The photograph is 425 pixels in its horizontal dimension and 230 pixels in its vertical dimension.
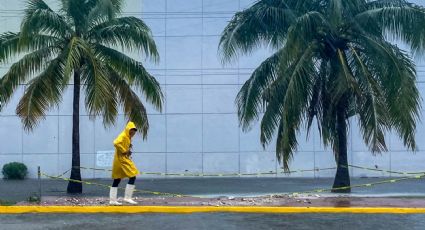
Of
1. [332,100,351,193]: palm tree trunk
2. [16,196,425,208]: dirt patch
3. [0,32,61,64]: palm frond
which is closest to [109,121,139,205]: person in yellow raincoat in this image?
[16,196,425,208]: dirt patch

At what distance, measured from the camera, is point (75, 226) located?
449 inches

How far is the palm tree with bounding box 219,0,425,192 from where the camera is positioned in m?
16.6

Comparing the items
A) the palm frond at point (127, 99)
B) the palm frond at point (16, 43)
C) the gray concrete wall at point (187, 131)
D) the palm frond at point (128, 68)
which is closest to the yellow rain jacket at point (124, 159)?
the palm frond at point (127, 99)

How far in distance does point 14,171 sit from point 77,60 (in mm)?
12894

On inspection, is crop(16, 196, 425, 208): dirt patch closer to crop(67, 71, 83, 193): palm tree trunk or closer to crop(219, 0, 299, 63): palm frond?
crop(67, 71, 83, 193): palm tree trunk

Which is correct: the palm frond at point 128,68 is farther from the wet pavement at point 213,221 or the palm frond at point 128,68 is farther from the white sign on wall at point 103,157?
the white sign on wall at point 103,157

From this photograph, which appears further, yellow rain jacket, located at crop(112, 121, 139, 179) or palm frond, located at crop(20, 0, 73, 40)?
palm frond, located at crop(20, 0, 73, 40)

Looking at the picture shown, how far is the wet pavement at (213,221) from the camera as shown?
1136 centimetres

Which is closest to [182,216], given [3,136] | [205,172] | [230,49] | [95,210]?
[95,210]

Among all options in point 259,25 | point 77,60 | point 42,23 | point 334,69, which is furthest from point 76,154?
point 334,69

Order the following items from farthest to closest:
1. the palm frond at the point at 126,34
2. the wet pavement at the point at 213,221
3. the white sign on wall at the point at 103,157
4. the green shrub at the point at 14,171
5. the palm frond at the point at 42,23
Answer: the white sign on wall at the point at 103,157
the green shrub at the point at 14,171
the palm frond at the point at 126,34
the palm frond at the point at 42,23
the wet pavement at the point at 213,221

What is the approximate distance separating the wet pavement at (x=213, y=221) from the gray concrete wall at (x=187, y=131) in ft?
53.8

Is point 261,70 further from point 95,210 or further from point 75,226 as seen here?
point 75,226

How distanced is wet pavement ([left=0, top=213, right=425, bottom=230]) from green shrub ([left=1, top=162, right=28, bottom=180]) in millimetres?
16255
